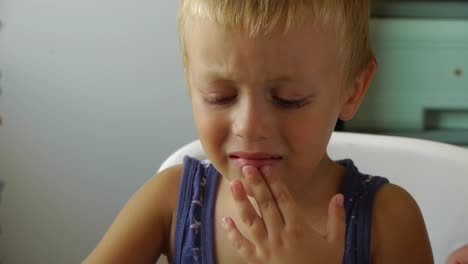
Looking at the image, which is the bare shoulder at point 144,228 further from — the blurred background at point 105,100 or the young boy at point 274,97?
the blurred background at point 105,100

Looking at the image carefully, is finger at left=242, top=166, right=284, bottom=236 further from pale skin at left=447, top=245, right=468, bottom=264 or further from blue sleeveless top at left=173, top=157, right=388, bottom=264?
pale skin at left=447, top=245, right=468, bottom=264

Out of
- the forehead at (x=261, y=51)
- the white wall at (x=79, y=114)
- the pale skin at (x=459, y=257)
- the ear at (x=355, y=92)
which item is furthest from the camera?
the white wall at (x=79, y=114)

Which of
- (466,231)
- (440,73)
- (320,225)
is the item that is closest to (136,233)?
(320,225)

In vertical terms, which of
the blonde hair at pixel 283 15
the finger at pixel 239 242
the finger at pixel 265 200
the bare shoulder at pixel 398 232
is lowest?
the bare shoulder at pixel 398 232

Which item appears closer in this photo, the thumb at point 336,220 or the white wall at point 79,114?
the thumb at point 336,220

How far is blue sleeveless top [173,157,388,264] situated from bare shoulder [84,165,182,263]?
2cm

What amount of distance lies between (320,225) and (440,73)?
0.86 metres

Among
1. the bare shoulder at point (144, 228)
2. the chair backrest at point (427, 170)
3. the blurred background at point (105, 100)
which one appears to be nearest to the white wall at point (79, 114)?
the blurred background at point (105, 100)

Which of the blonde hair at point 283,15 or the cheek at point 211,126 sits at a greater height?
the blonde hair at point 283,15

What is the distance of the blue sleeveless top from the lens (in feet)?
2.45

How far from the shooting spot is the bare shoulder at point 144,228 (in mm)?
751

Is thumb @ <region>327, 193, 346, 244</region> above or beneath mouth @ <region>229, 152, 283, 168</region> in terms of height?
beneath

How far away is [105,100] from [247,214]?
856 millimetres

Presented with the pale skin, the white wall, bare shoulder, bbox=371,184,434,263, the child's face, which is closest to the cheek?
the child's face
